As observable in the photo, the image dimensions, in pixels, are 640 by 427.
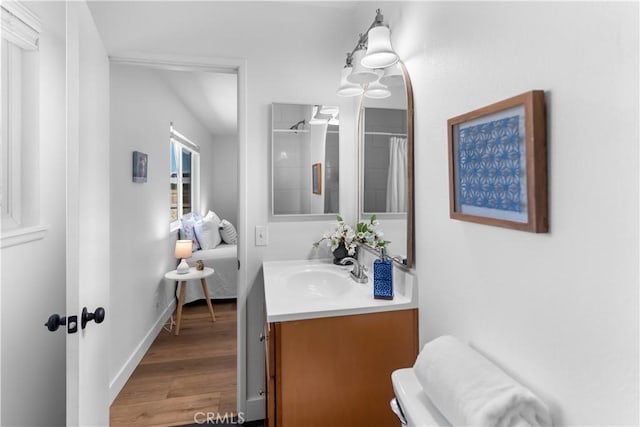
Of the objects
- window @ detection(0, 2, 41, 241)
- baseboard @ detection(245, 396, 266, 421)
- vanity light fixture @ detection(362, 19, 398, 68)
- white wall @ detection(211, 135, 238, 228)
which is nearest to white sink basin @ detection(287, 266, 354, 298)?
baseboard @ detection(245, 396, 266, 421)

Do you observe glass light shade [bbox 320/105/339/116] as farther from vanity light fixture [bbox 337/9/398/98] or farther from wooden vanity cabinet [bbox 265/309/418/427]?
wooden vanity cabinet [bbox 265/309/418/427]

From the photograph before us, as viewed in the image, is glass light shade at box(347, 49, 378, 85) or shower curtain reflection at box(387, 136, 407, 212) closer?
shower curtain reflection at box(387, 136, 407, 212)

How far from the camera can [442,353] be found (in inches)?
34.0

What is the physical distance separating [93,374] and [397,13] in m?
2.02

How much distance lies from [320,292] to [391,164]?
30.4 inches

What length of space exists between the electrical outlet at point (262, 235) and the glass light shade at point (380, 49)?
108 cm

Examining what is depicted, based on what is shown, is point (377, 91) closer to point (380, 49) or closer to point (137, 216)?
point (380, 49)

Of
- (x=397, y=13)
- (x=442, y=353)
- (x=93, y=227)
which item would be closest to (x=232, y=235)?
(x=93, y=227)

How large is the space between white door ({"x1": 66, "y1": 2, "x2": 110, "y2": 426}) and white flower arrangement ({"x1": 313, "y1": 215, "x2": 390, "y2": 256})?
1.13m

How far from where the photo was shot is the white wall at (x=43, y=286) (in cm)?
122

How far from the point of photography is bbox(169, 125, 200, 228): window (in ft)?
13.2

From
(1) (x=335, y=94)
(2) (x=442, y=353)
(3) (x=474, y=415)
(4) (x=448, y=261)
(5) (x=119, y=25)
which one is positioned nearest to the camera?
(3) (x=474, y=415)

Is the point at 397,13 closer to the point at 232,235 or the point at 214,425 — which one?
the point at 214,425

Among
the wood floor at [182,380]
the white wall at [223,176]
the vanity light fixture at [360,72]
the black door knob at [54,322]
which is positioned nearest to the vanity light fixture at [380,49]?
the vanity light fixture at [360,72]
